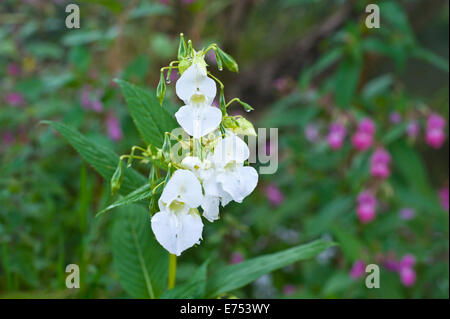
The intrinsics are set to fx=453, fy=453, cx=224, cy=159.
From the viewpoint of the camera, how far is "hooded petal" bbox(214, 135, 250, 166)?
49 cm

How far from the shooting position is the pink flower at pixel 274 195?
6.15 feet

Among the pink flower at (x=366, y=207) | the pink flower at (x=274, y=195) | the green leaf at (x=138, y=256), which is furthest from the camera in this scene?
the pink flower at (x=274, y=195)

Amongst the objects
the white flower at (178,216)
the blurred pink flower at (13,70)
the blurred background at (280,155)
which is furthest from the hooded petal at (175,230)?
the blurred pink flower at (13,70)

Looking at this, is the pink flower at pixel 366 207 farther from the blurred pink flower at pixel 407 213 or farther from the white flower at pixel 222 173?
the white flower at pixel 222 173

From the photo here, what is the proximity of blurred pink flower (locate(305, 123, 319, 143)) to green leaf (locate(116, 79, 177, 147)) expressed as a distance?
1.22 meters

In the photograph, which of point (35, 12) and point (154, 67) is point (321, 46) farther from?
point (35, 12)

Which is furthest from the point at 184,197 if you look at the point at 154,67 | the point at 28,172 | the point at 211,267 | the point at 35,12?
the point at 35,12

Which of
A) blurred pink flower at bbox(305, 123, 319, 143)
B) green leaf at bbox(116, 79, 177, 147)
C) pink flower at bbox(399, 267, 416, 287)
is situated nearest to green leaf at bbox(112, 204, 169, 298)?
green leaf at bbox(116, 79, 177, 147)

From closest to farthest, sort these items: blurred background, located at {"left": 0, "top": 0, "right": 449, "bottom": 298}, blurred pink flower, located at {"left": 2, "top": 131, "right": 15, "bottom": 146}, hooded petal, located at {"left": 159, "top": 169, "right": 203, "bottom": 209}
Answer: hooded petal, located at {"left": 159, "top": 169, "right": 203, "bottom": 209}, blurred background, located at {"left": 0, "top": 0, "right": 449, "bottom": 298}, blurred pink flower, located at {"left": 2, "top": 131, "right": 15, "bottom": 146}

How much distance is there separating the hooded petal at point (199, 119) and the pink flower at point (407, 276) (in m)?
0.90

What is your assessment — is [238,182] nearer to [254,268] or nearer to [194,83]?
[194,83]

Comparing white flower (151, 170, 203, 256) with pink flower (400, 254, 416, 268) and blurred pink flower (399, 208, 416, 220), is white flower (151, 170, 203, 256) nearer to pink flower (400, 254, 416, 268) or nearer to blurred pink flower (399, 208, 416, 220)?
pink flower (400, 254, 416, 268)

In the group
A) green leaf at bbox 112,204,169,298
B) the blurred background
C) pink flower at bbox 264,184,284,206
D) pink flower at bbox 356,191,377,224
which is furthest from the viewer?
pink flower at bbox 264,184,284,206

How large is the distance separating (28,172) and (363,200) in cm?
96
